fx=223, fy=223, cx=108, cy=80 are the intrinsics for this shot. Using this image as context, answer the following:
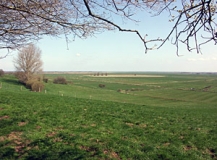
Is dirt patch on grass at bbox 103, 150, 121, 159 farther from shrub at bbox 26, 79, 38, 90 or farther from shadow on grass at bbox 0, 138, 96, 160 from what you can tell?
shrub at bbox 26, 79, 38, 90

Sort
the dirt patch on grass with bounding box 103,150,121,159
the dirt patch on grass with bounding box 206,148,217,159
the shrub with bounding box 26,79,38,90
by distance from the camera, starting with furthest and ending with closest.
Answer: the shrub with bounding box 26,79,38,90, the dirt patch on grass with bounding box 206,148,217,159, the dirt patch on grass with bounding box 103,150,121,159

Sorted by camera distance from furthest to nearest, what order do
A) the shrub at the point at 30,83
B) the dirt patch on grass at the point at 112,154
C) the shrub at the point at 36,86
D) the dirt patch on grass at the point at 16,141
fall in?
the shrub at the point at 30,83, the shrub at the point at 36,86, the dirt patch on grass at the point at 16,141, the dirt patch on grass at the point at 112,154

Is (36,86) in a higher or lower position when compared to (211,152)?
lower

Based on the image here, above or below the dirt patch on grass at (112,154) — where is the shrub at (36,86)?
below

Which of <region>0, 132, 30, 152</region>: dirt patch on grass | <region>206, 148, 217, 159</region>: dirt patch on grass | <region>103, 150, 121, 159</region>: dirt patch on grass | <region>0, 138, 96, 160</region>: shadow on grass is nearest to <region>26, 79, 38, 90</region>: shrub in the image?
<region>0, 132, 30, 152</region>: dirt patch on grass

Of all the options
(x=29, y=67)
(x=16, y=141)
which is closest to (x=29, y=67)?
(x=29, y=67)

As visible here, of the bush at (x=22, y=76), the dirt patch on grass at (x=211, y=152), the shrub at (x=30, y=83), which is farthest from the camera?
the bush at (x=22, y=76)

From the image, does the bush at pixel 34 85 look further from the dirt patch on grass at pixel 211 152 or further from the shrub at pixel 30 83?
the dirt patch on grass at pixel 211 152

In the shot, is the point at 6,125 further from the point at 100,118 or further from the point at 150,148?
the point at 150,148

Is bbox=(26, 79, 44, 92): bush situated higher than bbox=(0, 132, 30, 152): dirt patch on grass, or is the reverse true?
bbox=(0, 132, 30, 152): dirt patch on grass

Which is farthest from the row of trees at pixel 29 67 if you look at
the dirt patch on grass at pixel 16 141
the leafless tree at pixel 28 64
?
the dirt patch on grass at pixel 16 141

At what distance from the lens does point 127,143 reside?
634cm

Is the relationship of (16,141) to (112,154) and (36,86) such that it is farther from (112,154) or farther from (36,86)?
(36,86)

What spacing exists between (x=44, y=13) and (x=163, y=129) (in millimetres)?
6118
